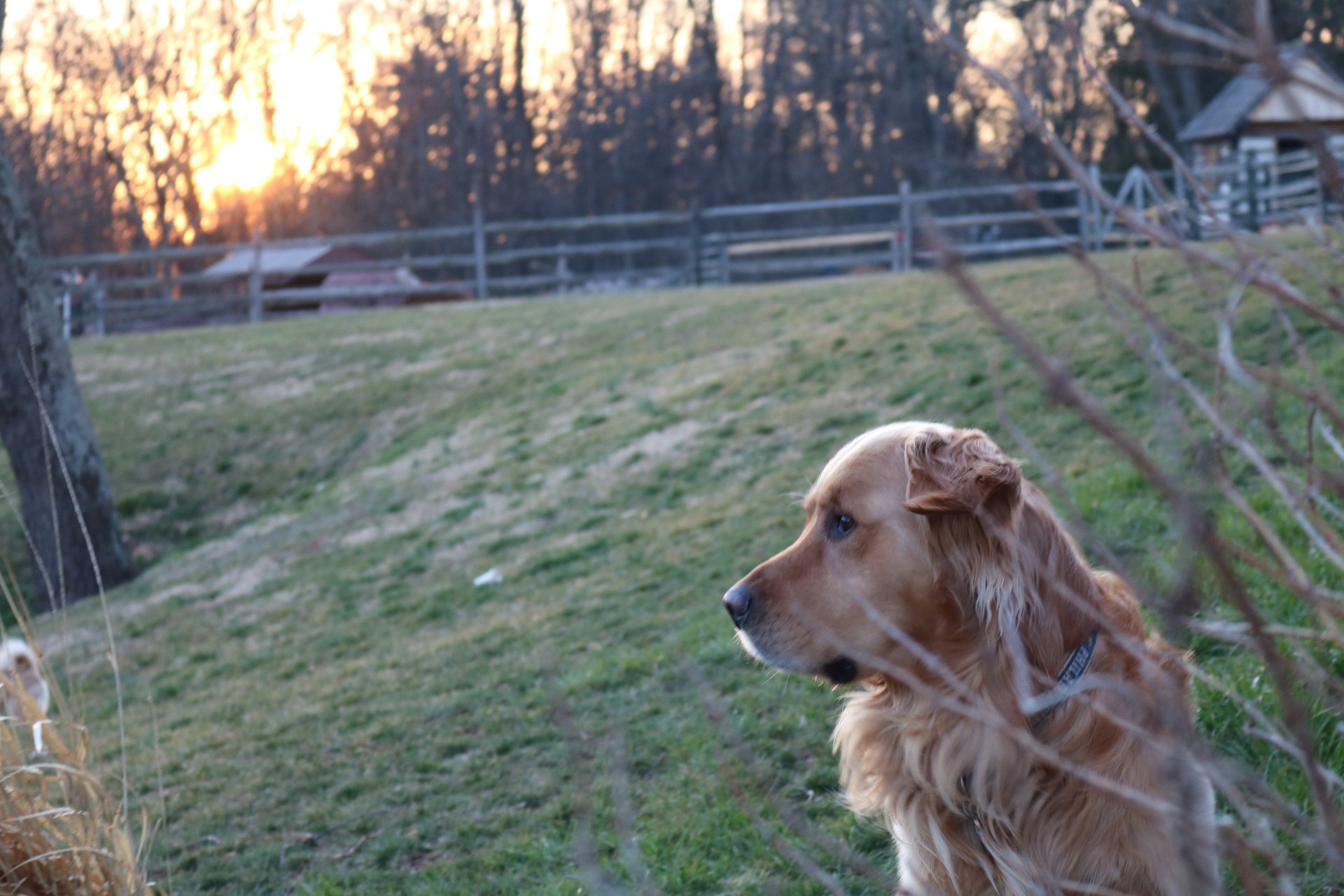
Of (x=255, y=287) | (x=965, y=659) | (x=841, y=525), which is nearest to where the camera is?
(x=965, y=659)

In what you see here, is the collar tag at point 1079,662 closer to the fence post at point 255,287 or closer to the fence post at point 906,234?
the fence post at point 906,234

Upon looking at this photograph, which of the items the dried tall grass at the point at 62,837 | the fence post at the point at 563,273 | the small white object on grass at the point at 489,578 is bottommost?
the small white object on grass at the point at 489,578

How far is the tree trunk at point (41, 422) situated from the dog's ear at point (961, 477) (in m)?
10.7

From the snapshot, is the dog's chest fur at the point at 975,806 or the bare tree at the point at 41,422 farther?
the bare tree at the point at 41,422

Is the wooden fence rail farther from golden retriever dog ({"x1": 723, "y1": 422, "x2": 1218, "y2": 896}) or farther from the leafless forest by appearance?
golden retriever dog ({"x1": 723, "y1": 422, "x2": 1218, "y2": 896})

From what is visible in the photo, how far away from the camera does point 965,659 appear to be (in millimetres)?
2801

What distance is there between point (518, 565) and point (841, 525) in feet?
20.4

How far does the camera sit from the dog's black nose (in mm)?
3033

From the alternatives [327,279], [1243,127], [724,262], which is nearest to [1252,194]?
[1243,127]

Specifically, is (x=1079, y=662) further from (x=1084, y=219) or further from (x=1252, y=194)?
(x=1084, y=219)

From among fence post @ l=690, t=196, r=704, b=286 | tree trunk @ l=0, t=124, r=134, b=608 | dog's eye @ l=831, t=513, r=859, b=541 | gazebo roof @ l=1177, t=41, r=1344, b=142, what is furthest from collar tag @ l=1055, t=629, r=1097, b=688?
gazebo roof @ l=1177, t=41, r=1344, b=142

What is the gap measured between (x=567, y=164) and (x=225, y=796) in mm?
35854

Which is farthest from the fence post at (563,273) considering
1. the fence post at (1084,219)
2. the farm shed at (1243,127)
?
the farm shed at (1243,127)

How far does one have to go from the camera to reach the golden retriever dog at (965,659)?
2533 millimetres
